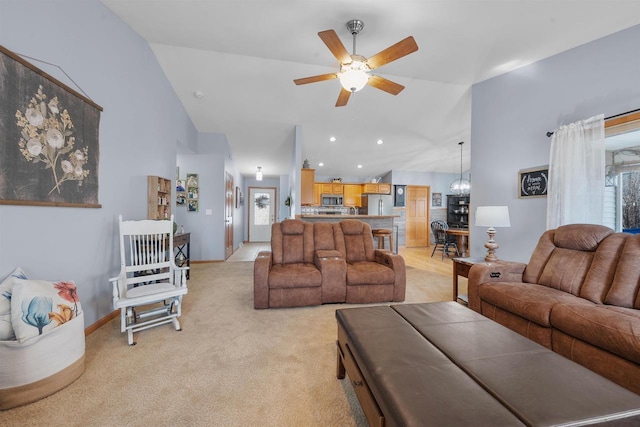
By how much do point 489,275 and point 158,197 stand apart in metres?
4.12

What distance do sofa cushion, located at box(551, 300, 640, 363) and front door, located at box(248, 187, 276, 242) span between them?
822 cm

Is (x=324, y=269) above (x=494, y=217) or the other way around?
the other way around

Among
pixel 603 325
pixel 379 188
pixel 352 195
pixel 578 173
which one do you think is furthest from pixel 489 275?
pixel 352 195

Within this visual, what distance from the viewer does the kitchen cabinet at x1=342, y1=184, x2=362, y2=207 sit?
27.0 ft

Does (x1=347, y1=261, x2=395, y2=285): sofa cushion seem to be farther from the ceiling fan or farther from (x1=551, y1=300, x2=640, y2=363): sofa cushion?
the ceiling fan

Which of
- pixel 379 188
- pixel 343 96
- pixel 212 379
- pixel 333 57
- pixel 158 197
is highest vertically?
pixel 333 57

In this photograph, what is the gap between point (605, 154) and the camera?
255 centimetres

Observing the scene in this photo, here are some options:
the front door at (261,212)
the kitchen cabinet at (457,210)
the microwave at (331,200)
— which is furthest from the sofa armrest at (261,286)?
the kitchen cabinet at (457,210)

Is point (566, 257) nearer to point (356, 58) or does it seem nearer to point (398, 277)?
point (398, 277)

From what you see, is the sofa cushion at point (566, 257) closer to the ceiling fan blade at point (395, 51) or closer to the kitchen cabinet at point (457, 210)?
the ceiling fan blade at point (395, 51)

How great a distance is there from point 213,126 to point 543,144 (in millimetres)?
5448

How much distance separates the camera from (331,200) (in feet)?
26.4

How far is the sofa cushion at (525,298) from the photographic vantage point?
1817mm

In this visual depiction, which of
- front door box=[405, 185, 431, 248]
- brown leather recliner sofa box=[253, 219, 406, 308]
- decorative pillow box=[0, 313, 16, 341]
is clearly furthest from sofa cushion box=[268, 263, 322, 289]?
front door box=[405, 185, 431, 248]
